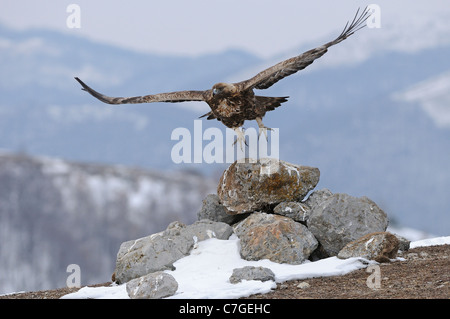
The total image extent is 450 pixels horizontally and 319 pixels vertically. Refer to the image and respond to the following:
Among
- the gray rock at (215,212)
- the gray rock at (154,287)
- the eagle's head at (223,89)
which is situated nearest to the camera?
the gray rock at (154,287)

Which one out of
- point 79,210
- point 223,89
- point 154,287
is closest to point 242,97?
point 223,89

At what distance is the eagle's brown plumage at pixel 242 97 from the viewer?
42.6 feet

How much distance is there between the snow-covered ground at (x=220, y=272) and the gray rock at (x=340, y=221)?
66cm

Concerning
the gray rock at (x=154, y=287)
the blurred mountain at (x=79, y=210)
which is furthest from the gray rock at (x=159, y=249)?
the blurred mountain at (x=79, y=210)

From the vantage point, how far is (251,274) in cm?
1102

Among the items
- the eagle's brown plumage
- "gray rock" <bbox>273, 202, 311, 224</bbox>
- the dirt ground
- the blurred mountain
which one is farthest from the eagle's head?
the blurred mountain

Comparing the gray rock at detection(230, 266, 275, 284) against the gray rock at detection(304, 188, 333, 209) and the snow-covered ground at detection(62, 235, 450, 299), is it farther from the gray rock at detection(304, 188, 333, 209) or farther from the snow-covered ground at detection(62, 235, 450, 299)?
the gray rock at detection(304, 188, 333, 209)

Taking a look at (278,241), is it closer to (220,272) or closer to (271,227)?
(271,227)

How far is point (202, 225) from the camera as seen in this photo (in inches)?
534

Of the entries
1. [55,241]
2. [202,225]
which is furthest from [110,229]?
[202,225]

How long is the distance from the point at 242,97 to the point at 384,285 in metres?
5.19

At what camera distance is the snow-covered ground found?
416 inches

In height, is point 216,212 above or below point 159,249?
above

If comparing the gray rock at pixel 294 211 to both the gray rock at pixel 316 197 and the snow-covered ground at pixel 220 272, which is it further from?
the snow-covered ground at pixel 220 272
